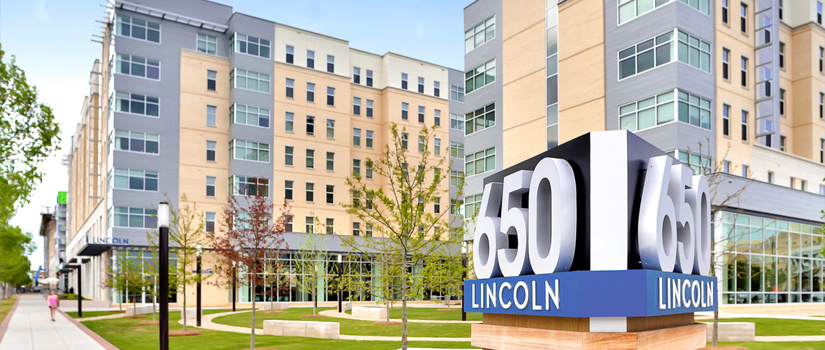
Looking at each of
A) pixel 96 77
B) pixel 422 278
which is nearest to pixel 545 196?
pixel 422 278

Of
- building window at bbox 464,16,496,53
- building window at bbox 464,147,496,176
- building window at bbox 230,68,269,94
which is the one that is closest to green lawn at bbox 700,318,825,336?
building window at bbox 464,147,496,176

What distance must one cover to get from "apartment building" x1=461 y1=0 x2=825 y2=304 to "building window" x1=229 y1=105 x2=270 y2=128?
19189 millimetres

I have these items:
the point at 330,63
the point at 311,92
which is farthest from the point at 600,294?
the point at 330,63

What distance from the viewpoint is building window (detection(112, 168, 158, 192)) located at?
52906mm

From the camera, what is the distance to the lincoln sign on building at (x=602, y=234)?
31.0 feet

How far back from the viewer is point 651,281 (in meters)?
9.41

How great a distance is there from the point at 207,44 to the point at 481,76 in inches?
953

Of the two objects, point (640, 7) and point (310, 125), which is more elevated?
point (640, 7)

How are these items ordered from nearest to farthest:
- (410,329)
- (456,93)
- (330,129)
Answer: (410,329) < (330,129) < (456,93)

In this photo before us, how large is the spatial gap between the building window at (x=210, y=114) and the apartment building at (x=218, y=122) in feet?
0.30

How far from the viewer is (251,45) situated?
57938mm

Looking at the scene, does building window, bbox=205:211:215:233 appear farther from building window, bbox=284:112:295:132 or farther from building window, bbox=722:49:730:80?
building window, bbox=722:49:730:80

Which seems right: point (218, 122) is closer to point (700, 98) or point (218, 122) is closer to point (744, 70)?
point (700, 98)

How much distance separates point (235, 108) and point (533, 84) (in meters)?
26.2
